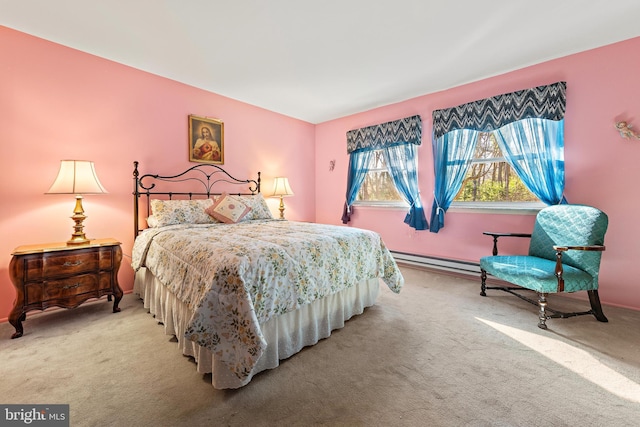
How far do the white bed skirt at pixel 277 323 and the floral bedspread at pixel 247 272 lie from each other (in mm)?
102

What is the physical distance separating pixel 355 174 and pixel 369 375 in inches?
137

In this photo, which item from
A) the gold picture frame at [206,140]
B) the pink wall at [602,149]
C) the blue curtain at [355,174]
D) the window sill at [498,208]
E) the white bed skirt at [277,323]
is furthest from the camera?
the blue curtain at [355,174]

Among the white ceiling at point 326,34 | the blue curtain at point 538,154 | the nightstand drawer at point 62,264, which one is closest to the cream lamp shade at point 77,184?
the nightstand drawer at point 62,264

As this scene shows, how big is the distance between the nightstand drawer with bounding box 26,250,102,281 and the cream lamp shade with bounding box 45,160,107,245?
148 millimetres

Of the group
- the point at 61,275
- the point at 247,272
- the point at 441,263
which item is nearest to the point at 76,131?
the point at 61,275

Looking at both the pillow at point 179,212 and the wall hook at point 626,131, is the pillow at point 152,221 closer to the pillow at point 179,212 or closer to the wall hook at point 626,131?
the pillow at point 179,212

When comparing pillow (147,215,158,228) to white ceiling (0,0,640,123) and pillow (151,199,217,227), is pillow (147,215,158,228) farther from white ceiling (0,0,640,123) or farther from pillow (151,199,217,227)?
white ceiling (0,0,640,123)

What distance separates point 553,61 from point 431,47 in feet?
4.68

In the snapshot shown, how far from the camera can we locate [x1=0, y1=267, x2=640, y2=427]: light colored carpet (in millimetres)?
1353

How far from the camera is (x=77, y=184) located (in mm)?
2369

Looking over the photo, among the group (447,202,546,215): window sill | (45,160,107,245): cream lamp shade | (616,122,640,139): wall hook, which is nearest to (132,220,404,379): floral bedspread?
(45,160,107,245): cream lamp shade

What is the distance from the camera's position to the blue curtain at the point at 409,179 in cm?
392

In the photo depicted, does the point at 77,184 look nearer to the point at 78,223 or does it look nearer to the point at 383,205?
the point at 78,223

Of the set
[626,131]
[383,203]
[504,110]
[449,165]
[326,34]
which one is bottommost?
[383,203]
